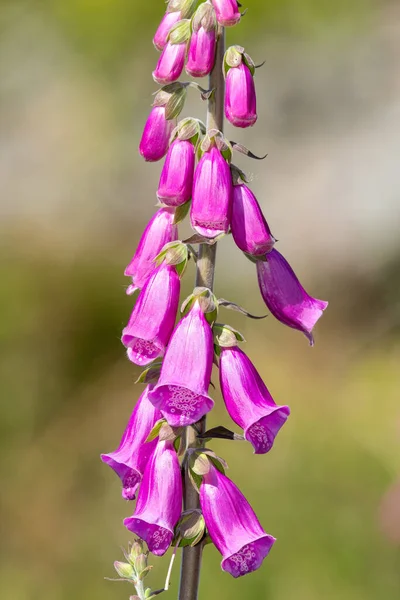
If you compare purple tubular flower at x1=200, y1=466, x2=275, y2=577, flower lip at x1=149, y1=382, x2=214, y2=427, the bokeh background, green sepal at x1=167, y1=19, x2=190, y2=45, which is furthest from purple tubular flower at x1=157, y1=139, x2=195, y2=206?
the bokeh background

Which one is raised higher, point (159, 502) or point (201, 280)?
point (201, 280)

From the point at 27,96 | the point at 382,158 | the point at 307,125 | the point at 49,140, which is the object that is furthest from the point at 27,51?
the point at 382,158

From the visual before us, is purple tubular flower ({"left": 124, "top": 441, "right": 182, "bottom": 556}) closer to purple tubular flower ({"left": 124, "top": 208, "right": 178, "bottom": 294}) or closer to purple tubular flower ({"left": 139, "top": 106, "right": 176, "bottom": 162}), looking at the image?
purple tubular flower ({"left": 124, "top": 208, "right": 178, "bottom": 294})

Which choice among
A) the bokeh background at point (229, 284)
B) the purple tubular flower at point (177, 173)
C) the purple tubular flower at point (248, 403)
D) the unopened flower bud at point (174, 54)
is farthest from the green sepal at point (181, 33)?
the bokeh background at point (229, 284)

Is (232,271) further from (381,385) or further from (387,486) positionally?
(387,486)

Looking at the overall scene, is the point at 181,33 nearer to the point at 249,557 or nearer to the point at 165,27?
the point at 165,27

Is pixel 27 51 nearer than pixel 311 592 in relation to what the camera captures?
No

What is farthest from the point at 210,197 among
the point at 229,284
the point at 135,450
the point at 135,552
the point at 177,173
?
the point at 229,284
